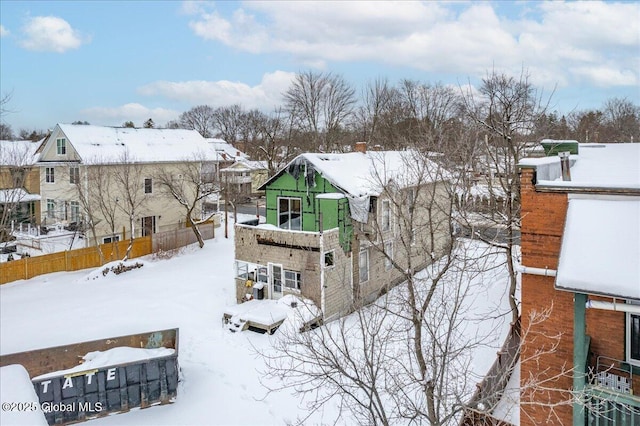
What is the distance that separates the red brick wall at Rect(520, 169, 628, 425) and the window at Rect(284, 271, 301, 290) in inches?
455

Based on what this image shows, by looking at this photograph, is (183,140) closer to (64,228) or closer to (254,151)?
(64,228)

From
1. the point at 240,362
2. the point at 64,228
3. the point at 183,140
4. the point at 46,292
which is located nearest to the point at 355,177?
the point at 240,362

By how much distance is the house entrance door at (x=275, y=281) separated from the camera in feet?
62.7

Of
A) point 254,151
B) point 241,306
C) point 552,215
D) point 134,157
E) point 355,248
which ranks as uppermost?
point 254,151

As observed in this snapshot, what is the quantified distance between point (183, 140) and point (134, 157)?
5443 mm

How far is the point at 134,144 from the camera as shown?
32.7m

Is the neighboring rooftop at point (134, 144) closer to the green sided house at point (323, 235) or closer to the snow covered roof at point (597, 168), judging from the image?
the green sided house at point (323, 235)

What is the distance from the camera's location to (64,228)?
102 feet

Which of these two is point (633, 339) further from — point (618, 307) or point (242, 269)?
point (242, 269)

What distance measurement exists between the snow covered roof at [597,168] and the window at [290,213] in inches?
461

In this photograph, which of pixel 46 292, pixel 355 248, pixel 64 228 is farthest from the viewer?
pixel 64 228

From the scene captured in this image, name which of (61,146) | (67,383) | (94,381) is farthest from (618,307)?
(61,146)

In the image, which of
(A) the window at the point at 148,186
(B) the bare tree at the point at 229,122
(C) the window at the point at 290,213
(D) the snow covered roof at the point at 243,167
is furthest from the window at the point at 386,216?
(B) the bare tree at the point at 229,122

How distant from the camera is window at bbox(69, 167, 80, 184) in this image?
95.0ft
